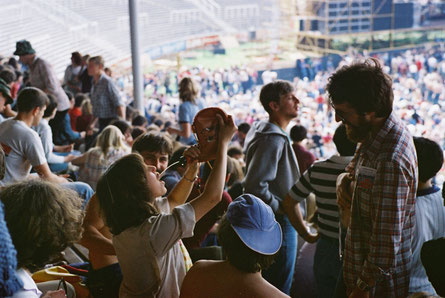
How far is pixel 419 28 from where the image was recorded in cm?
3659

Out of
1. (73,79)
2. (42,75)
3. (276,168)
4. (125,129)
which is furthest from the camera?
(73,79)

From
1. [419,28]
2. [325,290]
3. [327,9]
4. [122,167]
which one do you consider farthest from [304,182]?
[419,28]

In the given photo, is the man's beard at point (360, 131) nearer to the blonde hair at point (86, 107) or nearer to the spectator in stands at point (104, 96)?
the spectator in stands at point (104, 96)

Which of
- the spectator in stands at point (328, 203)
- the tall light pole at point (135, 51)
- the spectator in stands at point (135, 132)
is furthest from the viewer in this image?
the tall light pole at point (135, 51)

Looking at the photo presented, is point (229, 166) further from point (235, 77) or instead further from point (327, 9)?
point (327, 9)

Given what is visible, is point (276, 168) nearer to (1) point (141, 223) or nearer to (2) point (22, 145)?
(1) point (141, 223)

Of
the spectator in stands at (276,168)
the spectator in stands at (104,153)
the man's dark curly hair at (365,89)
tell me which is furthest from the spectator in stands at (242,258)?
the spectator in stands at (104,153)

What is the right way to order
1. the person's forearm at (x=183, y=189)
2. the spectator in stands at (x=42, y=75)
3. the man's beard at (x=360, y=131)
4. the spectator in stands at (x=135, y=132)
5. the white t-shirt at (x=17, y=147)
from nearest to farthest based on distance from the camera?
the man's beard at (x=360, y=131)
the person's forearm at (x=183, y=189)
the white t-shirt at (x=17, y=147)
the spectator in stands at (x=135, y=132)
the spectator in stands at (x=42, y=75)

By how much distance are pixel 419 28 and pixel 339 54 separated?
6.32 meters

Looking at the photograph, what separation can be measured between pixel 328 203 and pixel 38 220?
124 cm

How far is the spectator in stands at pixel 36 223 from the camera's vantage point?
1.09m

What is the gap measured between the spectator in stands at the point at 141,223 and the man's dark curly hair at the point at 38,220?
27 centimetres

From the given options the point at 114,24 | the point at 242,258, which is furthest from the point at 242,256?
the point at 114,24

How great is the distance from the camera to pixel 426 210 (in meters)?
1.62
